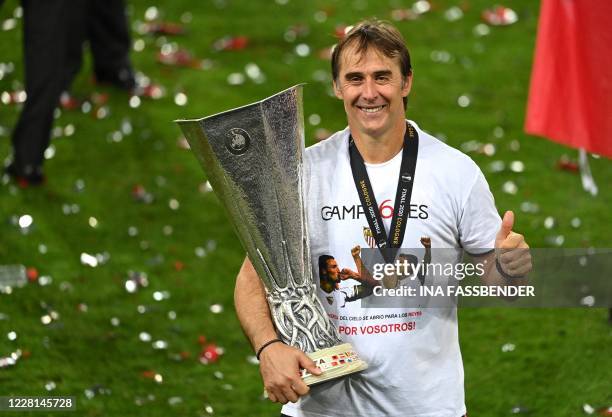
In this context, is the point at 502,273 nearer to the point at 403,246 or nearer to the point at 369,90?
the point at 403,246

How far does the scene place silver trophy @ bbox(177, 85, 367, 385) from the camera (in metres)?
3.26

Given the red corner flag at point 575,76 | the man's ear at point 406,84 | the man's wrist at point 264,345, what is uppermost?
the red corner flag at point 575,76

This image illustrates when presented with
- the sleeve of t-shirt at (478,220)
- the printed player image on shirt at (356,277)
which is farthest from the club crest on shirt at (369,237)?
the sleeve of t-shirt at (478,220)

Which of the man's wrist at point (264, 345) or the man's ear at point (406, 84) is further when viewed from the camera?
the man's ear at point (406, 84)

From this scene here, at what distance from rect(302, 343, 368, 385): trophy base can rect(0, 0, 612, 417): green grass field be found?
2.24 metres

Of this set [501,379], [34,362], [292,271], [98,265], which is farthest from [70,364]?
[292,271]

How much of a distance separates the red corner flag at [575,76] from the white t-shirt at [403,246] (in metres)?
2.43

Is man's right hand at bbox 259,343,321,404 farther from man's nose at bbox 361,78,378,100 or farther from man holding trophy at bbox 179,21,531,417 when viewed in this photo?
man's nose at bbox 361,78,378,100

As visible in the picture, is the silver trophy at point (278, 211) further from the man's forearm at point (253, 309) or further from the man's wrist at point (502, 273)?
the man's wrist at point (502, 273)

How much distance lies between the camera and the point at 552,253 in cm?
588

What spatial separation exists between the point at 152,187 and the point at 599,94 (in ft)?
10.9

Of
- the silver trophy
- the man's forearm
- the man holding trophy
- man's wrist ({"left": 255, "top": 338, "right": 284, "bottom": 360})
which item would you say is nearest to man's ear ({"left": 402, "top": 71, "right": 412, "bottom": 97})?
the man holding trophy

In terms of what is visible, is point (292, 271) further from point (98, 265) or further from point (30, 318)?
point (98, 265)

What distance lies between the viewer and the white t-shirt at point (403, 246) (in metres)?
3.42
